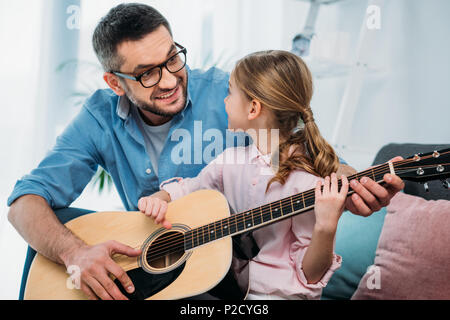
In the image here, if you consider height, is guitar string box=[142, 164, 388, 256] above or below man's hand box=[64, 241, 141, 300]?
above

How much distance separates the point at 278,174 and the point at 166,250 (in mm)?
387

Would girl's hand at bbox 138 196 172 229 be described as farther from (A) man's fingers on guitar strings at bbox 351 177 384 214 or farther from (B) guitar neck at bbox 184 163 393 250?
(A) man's fingers on guitar strings at bbox 351 177 384 214

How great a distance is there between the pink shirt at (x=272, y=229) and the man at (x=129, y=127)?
27cm

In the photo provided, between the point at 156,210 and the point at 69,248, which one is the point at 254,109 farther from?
the point at 69,248

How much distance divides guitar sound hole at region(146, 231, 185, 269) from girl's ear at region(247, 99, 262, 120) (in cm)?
A: 41

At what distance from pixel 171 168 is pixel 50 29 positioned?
1512 mm

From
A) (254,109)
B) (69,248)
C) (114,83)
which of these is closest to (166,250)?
(69,248)

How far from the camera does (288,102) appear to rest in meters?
1.06

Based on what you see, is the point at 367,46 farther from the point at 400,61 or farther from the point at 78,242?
the point at 78,242

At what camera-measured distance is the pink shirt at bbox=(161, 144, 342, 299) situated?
0.96 metres

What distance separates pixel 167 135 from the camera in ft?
4.78

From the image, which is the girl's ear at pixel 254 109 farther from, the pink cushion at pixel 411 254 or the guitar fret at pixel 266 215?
the pink cushion at pixel 411 254

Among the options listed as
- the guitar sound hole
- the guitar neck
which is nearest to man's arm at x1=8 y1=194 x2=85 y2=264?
the guitar sound hole

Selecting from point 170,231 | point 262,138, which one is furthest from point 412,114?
point 170,231
